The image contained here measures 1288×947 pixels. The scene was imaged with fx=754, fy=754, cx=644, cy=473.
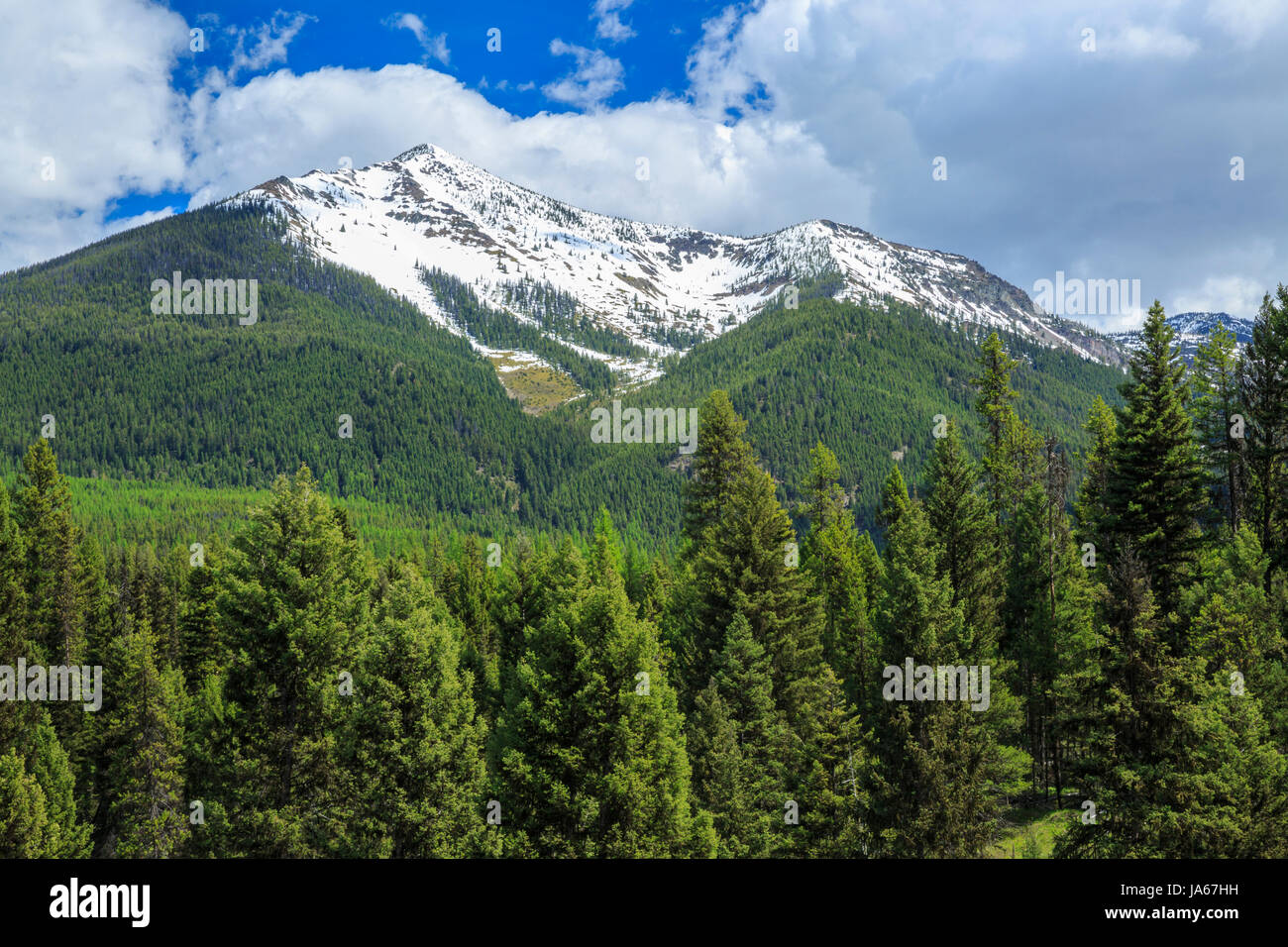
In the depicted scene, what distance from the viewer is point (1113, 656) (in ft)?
74.4

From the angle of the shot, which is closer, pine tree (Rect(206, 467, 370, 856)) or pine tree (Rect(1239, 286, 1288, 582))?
pine tree (Rect(206, 467, 370, 856))

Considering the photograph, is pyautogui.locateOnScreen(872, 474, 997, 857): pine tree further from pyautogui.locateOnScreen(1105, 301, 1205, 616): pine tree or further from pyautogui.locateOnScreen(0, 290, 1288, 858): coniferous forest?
pyautogui.locateOnScreen(1105, 301, 1205, 616): pine tree

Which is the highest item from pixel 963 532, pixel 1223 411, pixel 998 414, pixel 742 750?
pixel 998 414

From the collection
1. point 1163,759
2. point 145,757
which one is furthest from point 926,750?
point 145,757

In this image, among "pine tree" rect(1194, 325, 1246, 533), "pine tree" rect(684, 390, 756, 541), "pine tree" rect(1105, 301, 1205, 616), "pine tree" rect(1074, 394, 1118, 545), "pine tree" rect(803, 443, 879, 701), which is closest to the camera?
"pine tree" rect(1105, 301, 1205, 616)

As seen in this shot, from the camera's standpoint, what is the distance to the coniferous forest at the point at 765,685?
890 inches

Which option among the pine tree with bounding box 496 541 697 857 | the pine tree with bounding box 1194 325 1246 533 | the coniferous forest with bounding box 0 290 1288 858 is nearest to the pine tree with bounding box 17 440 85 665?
the coniferous forest with bounding box 0 290 1288 858

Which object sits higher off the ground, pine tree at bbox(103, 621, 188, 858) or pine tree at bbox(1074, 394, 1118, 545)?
pine tree at bbox(1074, 394, 1118, 545)

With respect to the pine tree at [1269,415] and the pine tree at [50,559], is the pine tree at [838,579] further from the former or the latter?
the pine tree at [50,559]

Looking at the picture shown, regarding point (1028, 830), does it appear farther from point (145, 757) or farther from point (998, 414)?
point (145, 757)

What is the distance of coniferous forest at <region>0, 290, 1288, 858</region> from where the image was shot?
22594mm

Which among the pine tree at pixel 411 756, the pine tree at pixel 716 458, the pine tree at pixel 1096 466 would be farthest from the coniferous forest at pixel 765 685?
the pine tree at pixel 1096 466

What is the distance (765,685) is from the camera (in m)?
32.3
